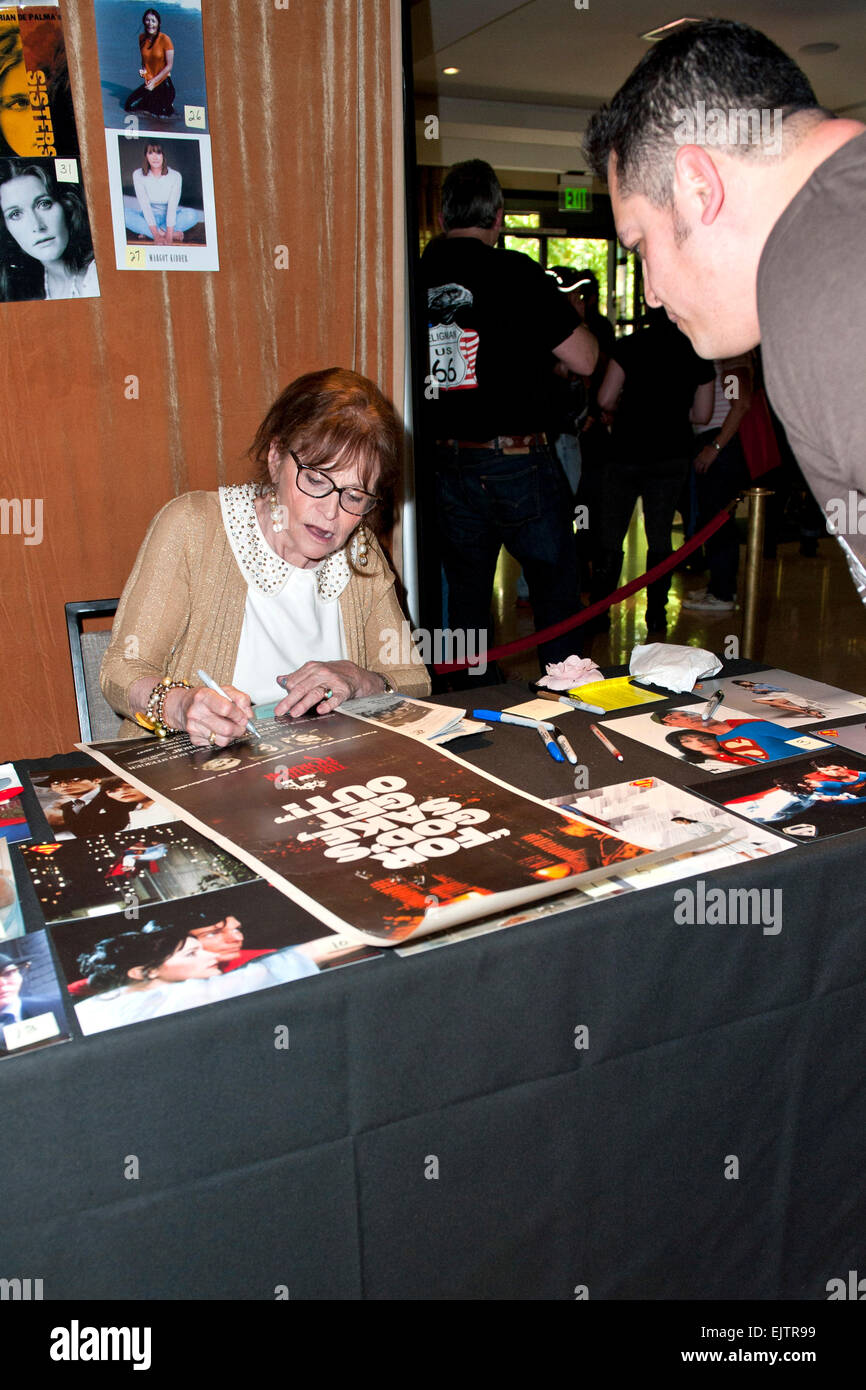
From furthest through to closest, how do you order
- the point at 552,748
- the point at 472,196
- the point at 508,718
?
1. the point at 472,196
2. the point at 508,718
3. the point at 552,748

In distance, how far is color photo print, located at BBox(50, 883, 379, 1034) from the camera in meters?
0.93

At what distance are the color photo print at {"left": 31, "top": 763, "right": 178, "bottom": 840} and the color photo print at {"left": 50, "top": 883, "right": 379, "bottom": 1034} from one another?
0.75 feet

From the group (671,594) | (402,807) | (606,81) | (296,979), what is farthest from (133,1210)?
(606,81)

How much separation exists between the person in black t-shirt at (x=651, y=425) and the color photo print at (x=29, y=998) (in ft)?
12.3

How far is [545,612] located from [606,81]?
6.25m

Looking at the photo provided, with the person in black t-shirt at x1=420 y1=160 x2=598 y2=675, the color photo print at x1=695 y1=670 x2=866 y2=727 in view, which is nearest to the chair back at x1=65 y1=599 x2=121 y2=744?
the color photo print at x1=695 y1=670 x2=866 y2=727

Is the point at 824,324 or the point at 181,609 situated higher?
Result: the point at 824,324

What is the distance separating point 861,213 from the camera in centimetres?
77

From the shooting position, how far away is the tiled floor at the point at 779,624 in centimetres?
454

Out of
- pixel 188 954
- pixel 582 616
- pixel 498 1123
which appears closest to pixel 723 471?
pixel 582 616

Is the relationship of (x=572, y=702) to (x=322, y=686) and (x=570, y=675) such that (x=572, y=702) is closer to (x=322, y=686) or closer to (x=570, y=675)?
(x=570, y=675)

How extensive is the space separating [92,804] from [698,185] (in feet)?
3.18

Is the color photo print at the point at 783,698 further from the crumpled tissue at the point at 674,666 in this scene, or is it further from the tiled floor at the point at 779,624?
the tiled floor at the point at 779,624

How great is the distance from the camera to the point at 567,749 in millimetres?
1474
